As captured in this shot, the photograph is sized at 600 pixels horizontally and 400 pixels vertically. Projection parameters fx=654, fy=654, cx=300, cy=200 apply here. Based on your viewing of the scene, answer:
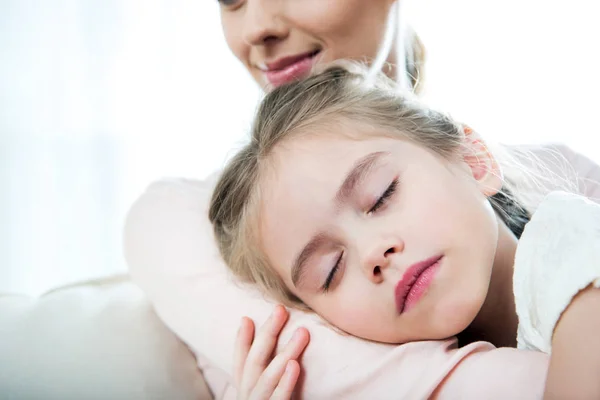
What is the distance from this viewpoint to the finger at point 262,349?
933 millimetres

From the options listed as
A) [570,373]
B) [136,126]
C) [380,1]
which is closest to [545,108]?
[380,1]

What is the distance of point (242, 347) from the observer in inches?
38.3

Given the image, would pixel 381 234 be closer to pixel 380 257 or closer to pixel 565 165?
Answer: pixel 380 257

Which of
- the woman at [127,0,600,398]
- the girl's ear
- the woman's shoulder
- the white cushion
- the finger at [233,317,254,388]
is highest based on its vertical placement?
the woman at [127,0,600,398]

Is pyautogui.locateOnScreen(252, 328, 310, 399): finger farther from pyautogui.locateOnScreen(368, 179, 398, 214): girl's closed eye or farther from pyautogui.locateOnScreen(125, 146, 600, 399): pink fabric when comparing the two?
pyautogui.locateOnScreen(368, 179, 398, 214): girl's closed eye

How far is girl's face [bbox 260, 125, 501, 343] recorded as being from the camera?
0.86 m

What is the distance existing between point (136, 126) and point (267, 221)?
1.32 metres

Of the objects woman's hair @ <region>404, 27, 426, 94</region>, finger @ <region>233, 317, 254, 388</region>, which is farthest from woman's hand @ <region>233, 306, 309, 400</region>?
woman's hair @ <region>404, 27, 426, 94</region>

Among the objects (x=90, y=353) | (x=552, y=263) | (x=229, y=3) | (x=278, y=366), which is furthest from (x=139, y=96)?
(x=552, y=263)

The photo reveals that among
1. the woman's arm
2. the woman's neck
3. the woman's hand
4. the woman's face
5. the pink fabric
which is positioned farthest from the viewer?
the woman's face

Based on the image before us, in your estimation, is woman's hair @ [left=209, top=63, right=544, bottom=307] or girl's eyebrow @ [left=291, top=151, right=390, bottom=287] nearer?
girl's eyebrow @ [left=291, top=151, right=390, bottom=287]

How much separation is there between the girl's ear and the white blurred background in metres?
1.00

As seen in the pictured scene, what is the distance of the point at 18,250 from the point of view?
208 cm

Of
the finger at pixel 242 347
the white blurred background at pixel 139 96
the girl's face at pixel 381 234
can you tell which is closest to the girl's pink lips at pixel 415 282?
the girl's face at pixel 381 234
